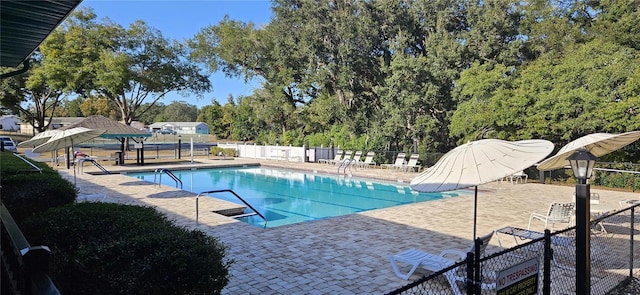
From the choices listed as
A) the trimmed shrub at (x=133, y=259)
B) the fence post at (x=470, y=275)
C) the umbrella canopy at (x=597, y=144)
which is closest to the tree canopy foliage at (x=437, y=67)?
the umbrella canopy at (x=597, y=144)

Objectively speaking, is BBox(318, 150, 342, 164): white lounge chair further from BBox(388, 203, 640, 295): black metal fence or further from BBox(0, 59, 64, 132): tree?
→ BBox(0, 59, 64, 132): tree

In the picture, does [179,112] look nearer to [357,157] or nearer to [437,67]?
[357,157]

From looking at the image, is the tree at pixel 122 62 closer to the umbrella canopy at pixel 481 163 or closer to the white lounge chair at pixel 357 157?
the white lounge chair at pixel 357 157

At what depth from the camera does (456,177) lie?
4.94 meters

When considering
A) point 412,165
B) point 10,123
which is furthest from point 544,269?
point 10,123

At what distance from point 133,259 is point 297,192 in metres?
12.5

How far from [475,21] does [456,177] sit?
791 inches

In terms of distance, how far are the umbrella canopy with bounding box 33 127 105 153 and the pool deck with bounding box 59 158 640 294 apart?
1.61 m

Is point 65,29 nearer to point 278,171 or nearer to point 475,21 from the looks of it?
point 278,171

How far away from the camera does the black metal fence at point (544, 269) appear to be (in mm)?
3084

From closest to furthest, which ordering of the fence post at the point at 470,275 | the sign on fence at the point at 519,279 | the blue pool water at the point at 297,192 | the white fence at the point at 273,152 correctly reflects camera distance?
the fence post at the point at 470,275
the sign on fence at the point at 519,279
the blue pool water at the point at 297,192
the white fence at the point at 273,152

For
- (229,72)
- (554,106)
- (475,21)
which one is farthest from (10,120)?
(554,106)

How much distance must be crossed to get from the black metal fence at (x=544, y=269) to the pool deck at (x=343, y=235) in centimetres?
69

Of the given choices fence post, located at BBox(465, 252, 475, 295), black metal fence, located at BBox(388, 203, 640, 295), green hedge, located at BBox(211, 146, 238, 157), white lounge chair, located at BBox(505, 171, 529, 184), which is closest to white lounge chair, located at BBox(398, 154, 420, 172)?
white lounge chair, located at BBox(505, 171, 529, 184)
